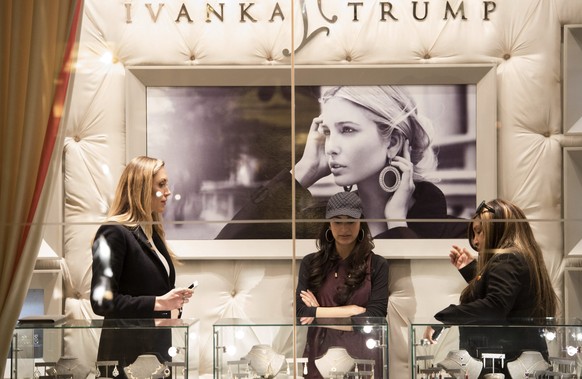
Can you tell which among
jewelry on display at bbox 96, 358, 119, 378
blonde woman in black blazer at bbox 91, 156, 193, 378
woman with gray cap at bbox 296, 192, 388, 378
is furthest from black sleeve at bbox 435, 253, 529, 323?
jewelry on display at bbox 96, 358, 119, 378

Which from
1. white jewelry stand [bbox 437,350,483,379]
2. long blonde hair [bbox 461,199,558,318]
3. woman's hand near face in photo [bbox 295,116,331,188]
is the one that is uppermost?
woman's hand near face in photo [bbox 295,116,331,188]

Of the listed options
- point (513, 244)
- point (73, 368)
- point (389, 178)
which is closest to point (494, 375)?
point (513, 244)

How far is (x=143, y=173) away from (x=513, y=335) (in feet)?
4.07

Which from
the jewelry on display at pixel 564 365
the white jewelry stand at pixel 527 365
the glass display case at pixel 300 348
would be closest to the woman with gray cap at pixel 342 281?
the glass display case at pixel 300 348

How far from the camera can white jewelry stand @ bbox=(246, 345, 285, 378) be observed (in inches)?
94.1

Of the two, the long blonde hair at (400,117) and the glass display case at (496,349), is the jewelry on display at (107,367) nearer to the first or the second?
the glass display case at (496,349)

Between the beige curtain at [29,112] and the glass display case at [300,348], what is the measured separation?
68cm

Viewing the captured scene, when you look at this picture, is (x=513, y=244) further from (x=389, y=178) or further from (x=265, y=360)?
(x=265, y=360)

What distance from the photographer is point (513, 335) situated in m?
2.38

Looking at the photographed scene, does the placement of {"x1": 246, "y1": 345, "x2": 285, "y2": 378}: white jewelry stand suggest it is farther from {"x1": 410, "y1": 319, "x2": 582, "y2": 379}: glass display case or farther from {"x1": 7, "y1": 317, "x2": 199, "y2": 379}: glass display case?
{"x1": 410, "y1": 319, "x2": 582, "y2": 379}: glass display case

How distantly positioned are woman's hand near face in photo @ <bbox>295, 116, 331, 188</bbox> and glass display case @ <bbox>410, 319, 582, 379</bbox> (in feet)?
1.75

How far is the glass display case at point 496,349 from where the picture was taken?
2.36 meters

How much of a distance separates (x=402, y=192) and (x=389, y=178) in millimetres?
58

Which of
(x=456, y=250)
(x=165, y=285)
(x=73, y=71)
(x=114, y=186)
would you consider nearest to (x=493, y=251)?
(x=456, y=250)
